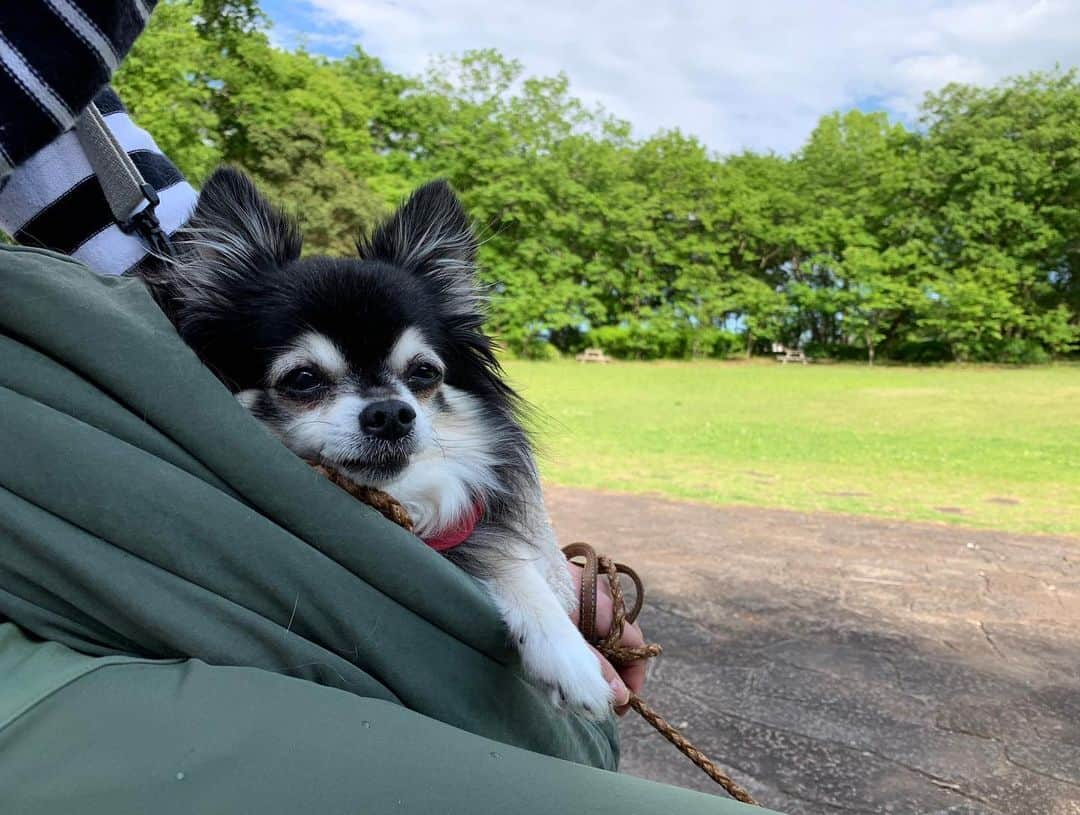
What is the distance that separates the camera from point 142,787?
0.72 m

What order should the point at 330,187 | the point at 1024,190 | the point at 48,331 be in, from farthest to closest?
the point at 1024,190 < the point at 330,187 < the point at 48,331

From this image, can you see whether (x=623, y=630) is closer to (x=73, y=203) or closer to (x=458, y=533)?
(x=458, y=533)

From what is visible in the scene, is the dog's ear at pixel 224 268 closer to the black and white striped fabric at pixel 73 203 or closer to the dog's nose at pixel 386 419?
the black and white striped fabric at pixel 73 203

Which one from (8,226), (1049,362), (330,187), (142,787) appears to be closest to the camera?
(142,787)

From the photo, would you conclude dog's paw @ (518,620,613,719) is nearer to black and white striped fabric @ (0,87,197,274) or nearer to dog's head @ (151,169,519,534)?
dog's head @ (151,169,519,534)

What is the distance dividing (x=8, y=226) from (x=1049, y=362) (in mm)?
32734

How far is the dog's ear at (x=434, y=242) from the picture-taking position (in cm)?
181

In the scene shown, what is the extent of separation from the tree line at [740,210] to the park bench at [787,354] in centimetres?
41

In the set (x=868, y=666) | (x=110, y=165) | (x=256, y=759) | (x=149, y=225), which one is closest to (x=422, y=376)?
(x=149, y=225)

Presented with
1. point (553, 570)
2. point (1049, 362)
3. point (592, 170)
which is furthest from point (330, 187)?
point (1049, 362)

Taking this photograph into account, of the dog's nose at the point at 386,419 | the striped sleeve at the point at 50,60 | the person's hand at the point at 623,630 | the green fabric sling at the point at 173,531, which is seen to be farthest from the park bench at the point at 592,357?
the striped sleeve at the point at 50,60

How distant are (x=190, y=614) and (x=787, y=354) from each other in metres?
34.0

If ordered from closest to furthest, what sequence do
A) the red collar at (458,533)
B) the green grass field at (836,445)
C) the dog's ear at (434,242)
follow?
the red collar at (458,533)
the dog's ear at (434,242)
the green grass field at (836,445)

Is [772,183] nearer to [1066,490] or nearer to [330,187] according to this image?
[330,187]
